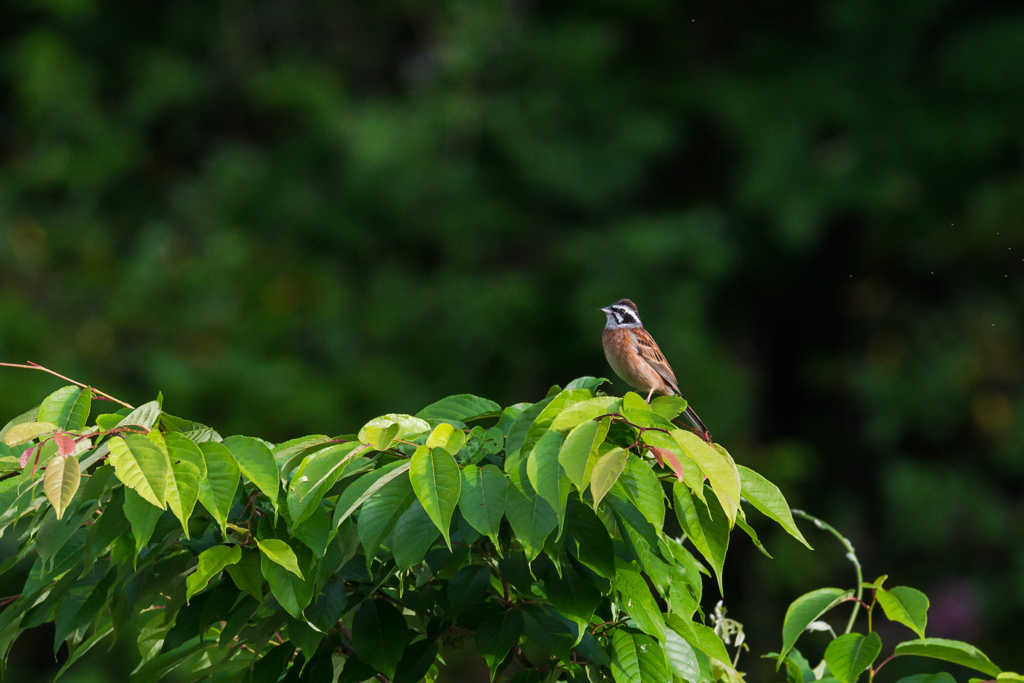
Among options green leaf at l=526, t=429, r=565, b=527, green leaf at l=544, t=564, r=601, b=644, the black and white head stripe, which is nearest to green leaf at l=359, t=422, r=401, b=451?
green leaf at l=526, t=429, r=565, b=527

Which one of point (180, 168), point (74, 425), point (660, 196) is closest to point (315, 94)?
point (180, 168)

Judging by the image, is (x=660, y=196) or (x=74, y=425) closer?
(x=74, y=425)

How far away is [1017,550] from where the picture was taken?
827 cm

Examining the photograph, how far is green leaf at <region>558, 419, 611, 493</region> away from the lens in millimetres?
1373

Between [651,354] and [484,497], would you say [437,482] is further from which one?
[651,354]

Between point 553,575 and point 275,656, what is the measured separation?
0.50 m

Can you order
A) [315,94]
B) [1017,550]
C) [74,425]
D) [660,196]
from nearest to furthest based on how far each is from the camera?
[74,425], [1017,550], [315,94], [660,196]

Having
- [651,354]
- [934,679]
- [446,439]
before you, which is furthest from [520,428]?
[651,354]

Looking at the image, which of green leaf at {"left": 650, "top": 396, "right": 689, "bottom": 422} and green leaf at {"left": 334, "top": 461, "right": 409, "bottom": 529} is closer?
green leaf at {"left": 334, "top": 461, "right": 409, "bottom": 529}

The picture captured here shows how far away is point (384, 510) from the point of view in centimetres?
150

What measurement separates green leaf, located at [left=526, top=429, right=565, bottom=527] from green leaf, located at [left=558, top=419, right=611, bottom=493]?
20 millimetres

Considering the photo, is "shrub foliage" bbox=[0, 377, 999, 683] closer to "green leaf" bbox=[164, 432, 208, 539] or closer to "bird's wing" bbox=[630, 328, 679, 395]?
"green leaf" bbox=[164, 432, 208, 539]

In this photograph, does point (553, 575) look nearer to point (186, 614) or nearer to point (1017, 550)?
point (186, 614)

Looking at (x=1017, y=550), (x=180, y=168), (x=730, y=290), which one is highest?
(x=180, y=168)
